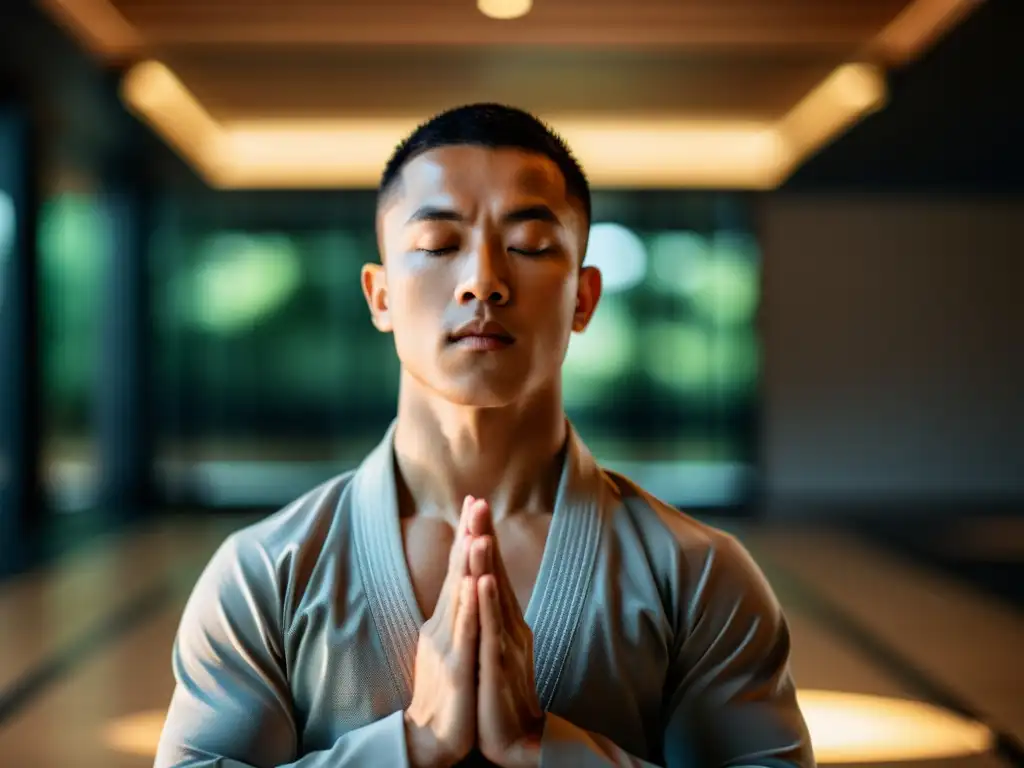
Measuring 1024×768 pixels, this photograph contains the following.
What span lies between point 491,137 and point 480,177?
0.04 m

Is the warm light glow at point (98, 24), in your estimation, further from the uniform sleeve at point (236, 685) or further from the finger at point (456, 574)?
the finger at point (456, 574)

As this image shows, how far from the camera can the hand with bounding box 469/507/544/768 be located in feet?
2.77

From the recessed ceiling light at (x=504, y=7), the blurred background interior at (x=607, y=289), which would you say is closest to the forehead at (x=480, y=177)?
the blurred background interior at (x=607, y=289)

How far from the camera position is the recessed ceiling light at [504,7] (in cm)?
405

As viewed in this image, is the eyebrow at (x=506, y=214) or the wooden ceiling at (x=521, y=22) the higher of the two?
the wooden ceiling at (x=521, y=22)

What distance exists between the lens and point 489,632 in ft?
2.76

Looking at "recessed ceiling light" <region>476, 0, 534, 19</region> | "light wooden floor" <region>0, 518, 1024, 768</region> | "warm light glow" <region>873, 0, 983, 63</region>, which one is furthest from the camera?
"warm light glow" <region>873, 0, 983, 63</region>

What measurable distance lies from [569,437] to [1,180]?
18.1 ft

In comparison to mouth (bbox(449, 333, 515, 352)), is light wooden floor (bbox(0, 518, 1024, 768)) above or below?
below

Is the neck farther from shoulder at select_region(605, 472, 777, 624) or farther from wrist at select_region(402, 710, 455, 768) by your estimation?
wrist at select_region(402, 710, 455, 768)

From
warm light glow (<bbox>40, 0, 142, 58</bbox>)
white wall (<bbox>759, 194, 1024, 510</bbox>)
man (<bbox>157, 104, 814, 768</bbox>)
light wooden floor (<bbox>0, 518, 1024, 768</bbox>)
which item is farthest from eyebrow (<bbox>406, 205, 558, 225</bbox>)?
white wall (<bbox>759, 194, 1024, 510</bbox>)

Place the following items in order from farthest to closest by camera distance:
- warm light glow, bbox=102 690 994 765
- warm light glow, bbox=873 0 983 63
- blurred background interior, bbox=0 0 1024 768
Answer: blurred background interior, bbox=0 0 1024 768
warm light glow, bbox=873 0 983 63
warm light glow, bbox=102 690 994 765

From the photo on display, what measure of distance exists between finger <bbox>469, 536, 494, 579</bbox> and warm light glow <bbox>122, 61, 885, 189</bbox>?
570 centimetres

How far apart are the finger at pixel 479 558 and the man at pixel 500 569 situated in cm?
2
